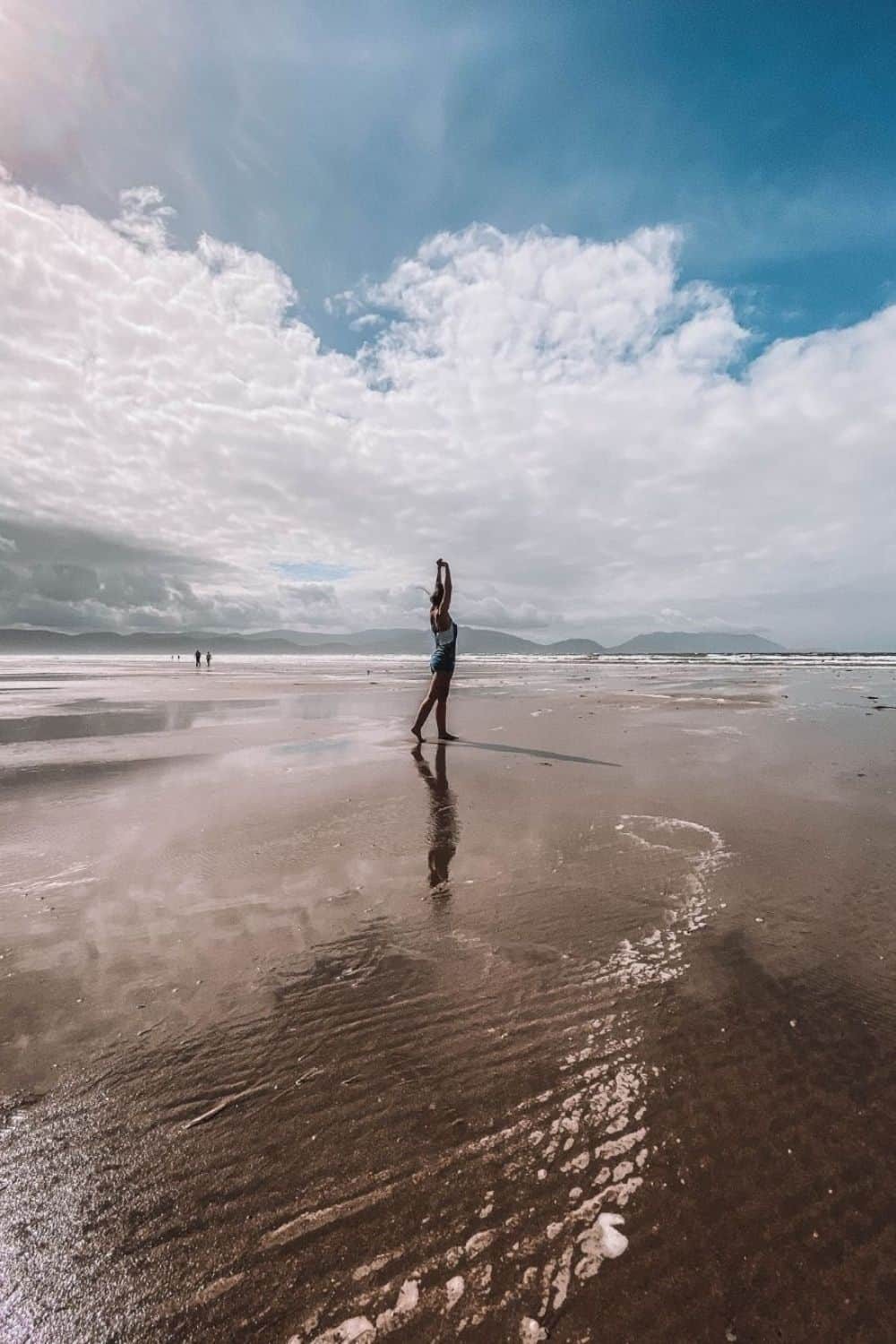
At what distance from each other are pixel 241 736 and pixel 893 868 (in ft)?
36.8

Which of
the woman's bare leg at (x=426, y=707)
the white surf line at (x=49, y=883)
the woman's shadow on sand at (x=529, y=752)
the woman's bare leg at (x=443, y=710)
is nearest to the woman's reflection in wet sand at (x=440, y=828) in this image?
the woman's shadow on sand at (x=529, y=752)

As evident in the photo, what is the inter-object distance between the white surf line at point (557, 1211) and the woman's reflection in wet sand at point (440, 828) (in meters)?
2.07

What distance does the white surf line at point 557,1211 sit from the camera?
5.55ft

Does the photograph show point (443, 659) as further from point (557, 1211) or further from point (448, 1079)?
point (557, 1211)

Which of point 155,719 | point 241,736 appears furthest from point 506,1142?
point 155,719

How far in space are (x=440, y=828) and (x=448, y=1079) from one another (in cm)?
365

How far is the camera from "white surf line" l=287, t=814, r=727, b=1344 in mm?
1690

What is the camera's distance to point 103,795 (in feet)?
24.9

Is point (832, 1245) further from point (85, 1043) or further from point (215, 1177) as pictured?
point (85, 1043)

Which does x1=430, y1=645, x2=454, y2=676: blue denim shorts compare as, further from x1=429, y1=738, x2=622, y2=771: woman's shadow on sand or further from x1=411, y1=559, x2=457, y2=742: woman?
x1=429, y1=738, x2=622, y2=771: woman's shadow on sand

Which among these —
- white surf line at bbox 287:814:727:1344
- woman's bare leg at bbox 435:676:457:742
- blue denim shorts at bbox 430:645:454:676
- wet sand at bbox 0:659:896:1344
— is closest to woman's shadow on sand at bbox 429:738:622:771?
woman's bare leg at bbox 435:676:457:742

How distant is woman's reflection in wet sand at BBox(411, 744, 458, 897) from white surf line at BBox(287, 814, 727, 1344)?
207 centimetres

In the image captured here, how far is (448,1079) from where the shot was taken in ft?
8.55

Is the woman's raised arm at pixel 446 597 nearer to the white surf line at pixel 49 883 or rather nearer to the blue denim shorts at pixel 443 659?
the blue denim shorts at pixel 443 659
